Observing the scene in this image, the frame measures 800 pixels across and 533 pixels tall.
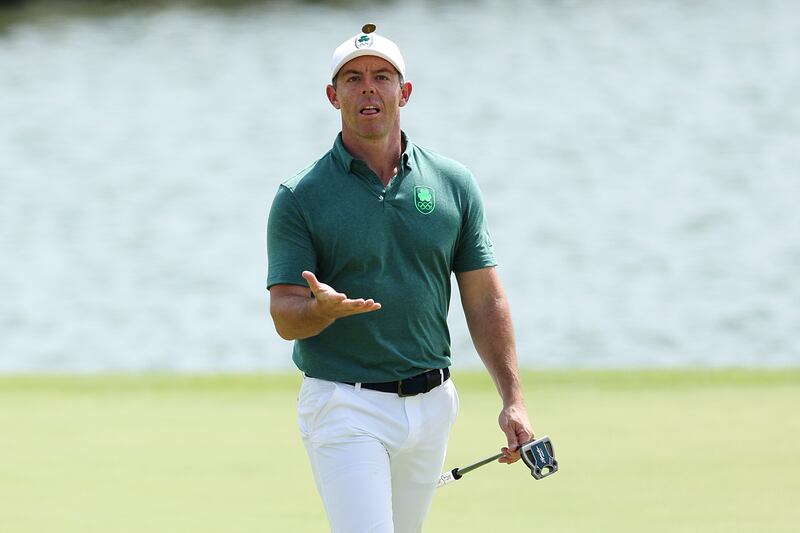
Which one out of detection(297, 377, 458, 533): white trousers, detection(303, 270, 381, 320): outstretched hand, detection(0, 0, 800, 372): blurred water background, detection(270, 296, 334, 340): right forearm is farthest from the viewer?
detection(0, 0, 800, 372): blurred water background

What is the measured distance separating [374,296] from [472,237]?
1.22ft

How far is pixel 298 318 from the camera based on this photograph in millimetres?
3568

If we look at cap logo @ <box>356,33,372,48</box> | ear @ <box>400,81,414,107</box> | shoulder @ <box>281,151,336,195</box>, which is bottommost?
shoulder @ <box>281,151,336,195</box>

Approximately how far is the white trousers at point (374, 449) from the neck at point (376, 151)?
0.58 metres

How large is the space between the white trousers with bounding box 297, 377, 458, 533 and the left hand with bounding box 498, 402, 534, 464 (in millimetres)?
155

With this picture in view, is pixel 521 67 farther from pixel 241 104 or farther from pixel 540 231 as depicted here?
pixel 540 231

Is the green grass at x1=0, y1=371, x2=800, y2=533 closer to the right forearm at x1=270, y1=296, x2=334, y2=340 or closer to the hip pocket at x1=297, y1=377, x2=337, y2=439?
the hip pocket at x1=297, y1=377, x2=337, y2=439

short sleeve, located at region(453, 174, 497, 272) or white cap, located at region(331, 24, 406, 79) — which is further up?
white cap, located at region(331, 24, 406, 79)

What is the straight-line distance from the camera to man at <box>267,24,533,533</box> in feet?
12.2

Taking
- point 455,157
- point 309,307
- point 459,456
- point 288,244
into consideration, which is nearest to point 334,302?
point 309,307

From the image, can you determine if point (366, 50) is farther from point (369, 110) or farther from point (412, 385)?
point (412, 385)

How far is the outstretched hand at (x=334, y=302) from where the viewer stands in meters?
3.37

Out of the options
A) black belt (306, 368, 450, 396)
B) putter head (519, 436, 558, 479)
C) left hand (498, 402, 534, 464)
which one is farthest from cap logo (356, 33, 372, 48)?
putter head (519, 436, 558, 479)

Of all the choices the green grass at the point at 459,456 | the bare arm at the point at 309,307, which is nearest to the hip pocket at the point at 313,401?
the bare arm at the point at 309,307
